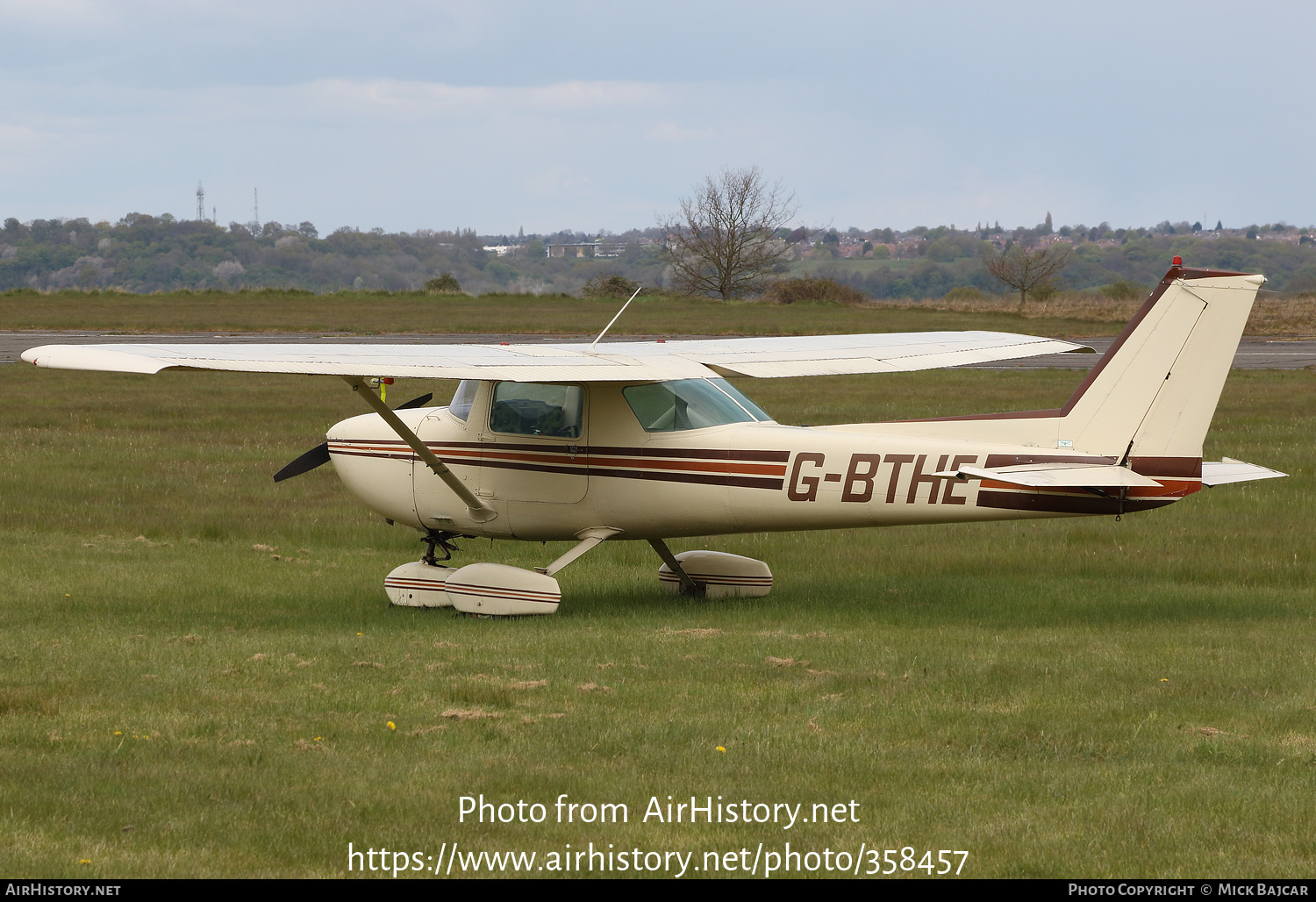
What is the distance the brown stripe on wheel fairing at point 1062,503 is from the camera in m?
9.70

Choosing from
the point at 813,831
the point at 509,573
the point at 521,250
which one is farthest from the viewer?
the point at 521,250

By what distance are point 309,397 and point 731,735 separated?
2291 centimetres

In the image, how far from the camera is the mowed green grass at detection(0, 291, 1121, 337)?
152 ft

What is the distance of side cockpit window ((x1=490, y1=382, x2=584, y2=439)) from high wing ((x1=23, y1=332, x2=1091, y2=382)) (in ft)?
0.96

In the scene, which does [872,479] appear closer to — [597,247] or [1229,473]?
[1229,473]

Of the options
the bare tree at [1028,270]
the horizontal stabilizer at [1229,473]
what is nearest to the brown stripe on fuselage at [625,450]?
the horizontal stabilizer at [1229,473]

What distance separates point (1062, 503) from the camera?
9773mm

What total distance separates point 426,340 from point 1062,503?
31.8 meters

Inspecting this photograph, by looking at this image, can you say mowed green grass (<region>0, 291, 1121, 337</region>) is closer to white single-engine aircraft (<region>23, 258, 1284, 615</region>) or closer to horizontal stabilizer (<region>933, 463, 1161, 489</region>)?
white single-engine aircraft (<region>23, 258, 1284, 615</region>)

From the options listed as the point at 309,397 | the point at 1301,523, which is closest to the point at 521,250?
the point at 309,397

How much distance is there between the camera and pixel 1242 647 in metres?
9.15

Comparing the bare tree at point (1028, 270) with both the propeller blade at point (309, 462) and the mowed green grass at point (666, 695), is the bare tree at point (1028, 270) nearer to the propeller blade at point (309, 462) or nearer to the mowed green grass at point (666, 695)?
the mowed green grass at point (666, 695)

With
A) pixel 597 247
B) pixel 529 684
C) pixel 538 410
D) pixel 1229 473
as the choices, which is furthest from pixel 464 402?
pixel 597 247
